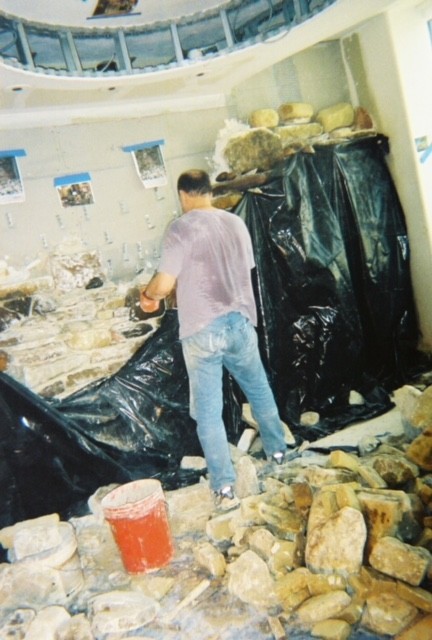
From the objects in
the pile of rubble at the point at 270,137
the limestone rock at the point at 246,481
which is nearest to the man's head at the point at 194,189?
the pile of rubble at the point at 270,137

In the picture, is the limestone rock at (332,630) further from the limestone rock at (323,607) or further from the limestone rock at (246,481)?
the limestone rock at (246,481)

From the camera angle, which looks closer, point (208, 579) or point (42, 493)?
point (208, 579)

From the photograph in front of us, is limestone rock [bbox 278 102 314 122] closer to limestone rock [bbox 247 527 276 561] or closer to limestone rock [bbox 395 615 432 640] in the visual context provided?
limestone rock [bbox 247 527 276 561]

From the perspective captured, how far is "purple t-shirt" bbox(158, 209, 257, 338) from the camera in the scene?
2.19 meters

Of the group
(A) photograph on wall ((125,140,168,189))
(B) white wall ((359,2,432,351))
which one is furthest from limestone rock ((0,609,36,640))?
(B) white wall ((359,2,432,351))

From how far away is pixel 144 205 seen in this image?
118 inches

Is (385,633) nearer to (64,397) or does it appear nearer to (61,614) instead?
(61,614)

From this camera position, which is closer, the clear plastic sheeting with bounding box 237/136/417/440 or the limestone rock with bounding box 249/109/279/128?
the clear plastic sheeting with bounding box 237/136/417/440

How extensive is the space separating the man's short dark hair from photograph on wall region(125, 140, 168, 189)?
760mm

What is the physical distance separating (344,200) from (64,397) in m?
2.12

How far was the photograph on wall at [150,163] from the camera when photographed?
9.75 ft

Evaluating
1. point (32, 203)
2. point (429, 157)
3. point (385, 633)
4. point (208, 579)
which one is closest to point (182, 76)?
point (32, 203)

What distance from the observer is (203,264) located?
225cm

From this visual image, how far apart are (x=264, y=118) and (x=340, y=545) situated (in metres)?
2.61
